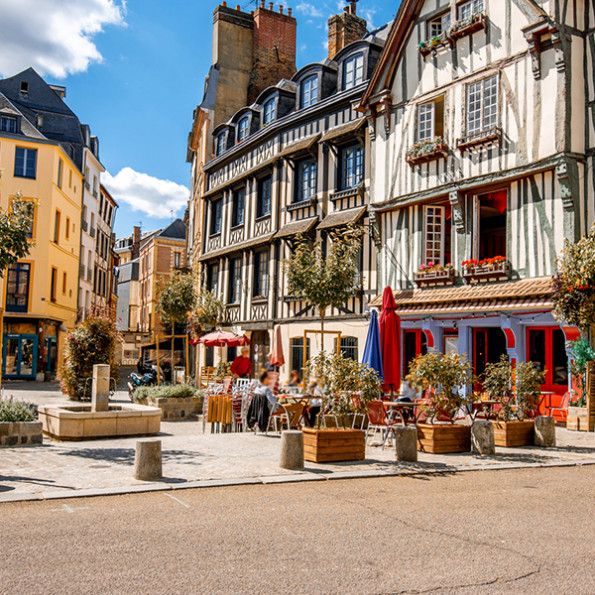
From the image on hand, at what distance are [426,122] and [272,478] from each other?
11.6 meters

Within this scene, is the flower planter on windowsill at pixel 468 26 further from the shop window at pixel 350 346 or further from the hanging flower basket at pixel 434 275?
the shop window at pixel 350 346

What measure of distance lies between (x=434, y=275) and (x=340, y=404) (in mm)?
7530

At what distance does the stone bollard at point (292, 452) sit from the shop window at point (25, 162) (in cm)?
2693

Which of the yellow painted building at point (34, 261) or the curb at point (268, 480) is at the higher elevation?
the yellow painted building at point (34, 261)

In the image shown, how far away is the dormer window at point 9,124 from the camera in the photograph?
1219 inches

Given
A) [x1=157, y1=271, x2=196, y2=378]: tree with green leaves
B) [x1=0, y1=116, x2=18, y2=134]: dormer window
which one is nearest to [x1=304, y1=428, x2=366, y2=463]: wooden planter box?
[x1=157, y1=271, x2=196, y2=378]: tree with green leaves

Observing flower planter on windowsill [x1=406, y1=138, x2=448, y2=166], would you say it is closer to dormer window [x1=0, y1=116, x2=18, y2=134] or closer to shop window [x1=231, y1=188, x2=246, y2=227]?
shop window [x1=231, y1=188, x2=246, y2=227]

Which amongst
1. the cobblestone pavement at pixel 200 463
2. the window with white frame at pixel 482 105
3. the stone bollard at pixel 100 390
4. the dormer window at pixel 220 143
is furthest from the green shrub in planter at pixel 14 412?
the dormer window at pixel 220 143

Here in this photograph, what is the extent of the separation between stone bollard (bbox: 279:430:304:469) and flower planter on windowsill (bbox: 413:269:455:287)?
8.47 metres

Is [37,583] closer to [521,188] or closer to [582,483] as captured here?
[582,483]

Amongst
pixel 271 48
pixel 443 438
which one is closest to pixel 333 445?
pixel 443 438

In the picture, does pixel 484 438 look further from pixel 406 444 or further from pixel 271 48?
pixel 271 48

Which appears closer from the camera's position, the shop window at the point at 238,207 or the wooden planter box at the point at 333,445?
the wooden planter box at the point at 333,445

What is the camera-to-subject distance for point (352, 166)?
62.8 feet
